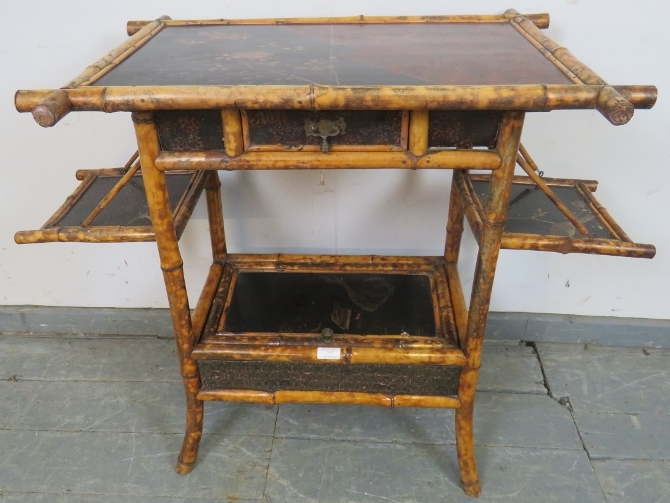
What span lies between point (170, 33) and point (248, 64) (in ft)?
1.22

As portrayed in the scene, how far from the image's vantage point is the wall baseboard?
200cm

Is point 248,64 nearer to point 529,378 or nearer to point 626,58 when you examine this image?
point 626,58

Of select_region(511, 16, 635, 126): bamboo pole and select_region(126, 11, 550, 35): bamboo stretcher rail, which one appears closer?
select_region(511, 16, 635, 126): bamboo pole

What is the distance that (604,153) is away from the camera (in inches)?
66.6

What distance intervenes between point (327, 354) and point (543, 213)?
2.03 ft

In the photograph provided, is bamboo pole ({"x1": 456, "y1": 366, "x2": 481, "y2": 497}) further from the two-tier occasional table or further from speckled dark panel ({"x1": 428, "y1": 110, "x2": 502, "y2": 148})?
A: speckled dark panel ({"x1": 428, "y1": 110, "x2": 502, "y2": 148})

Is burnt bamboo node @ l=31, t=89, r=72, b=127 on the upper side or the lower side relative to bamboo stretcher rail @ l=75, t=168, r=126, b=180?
upper

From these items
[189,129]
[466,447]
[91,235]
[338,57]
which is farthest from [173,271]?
[466,447]

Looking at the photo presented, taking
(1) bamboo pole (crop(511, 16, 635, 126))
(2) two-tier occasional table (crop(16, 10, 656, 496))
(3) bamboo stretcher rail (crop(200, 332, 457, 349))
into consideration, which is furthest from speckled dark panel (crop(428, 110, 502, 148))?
(3) bamboo stretcher rail (crop(200, 332, 457, 349))

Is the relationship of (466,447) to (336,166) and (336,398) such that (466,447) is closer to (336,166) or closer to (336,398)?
(336,398)

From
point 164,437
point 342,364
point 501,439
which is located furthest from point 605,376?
point 164,437

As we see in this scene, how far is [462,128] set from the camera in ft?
3.57

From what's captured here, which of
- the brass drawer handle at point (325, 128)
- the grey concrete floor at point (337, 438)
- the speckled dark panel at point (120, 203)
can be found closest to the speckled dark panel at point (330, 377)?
the grey concrete floor at point (337, 438)

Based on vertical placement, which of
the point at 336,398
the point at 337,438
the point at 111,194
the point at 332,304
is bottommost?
the point at 337,438
